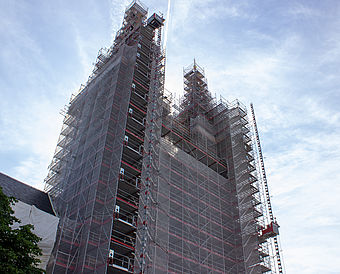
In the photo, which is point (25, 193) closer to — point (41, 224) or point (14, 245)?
point (41, 224)

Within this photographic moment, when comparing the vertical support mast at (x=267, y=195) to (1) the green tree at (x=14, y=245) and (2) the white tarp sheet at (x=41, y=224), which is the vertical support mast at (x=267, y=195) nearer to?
(2) the white tarp sheet at (x=41, y=224)

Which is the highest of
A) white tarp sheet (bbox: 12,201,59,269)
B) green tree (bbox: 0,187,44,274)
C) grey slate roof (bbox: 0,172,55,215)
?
grey slate roof (bbox: 0,172,55,215)

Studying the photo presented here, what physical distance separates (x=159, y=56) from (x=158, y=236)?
63.1 ft

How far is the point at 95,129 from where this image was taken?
30078mm

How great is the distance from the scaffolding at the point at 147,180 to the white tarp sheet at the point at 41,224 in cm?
141

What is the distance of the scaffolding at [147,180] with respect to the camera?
78.0 feet

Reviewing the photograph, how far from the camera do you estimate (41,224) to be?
20.7 m

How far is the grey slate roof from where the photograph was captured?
24.6 m

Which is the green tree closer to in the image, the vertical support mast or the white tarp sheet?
the white tarp sheet

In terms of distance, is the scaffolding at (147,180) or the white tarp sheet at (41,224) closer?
the white tarp sheet at (41,224)

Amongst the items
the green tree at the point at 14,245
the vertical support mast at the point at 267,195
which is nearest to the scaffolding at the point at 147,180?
the vertical support mast at the point at 267,195

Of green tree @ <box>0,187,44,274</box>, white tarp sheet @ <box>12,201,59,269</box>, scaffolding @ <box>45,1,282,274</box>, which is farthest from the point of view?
scaffolding @ <box>45,1,282,274</box>

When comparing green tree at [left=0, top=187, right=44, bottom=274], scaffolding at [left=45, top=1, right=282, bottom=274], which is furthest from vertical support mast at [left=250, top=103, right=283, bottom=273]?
green tree at [left=0, top=187, right=44, bottom=274]

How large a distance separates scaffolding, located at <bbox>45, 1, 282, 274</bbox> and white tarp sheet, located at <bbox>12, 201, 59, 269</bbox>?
1412 millimetres
